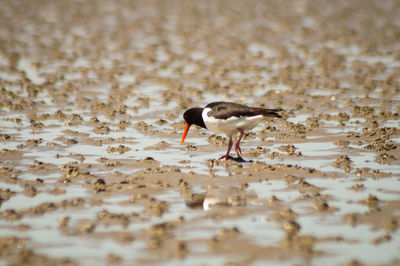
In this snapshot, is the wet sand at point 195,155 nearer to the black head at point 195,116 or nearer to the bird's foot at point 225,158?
the bird's foot at point 225,158

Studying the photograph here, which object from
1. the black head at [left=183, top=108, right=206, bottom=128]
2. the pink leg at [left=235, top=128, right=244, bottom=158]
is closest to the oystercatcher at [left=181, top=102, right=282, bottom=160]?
the pink leg at [left=235, top=128, right=244, bottom=158]

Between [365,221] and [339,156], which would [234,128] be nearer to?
[339,156]

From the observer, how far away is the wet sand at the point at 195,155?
7.38 metres

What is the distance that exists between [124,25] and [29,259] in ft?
91.0

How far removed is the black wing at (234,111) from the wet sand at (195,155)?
3.15 ft

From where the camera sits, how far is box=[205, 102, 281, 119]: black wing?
11.1m

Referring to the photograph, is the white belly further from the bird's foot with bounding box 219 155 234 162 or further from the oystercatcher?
the bird's foot with bounding box 219 155 234 162

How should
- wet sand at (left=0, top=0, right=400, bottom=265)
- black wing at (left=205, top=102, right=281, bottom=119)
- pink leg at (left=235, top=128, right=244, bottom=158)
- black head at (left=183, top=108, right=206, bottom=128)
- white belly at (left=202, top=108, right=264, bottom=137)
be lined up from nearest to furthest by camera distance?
wet sand at (left=0, top=0, right=400, bottom=265) → black wing at (left=205, top=102, right=281, bottom=119) → white belly at (left=202, top=108, right=264, bottom=137) → pink leg at (left=235, top=128, right=244, bottom=158) → black head at (left=183, top=108, right=206, bottom=128)

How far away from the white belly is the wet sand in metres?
0.68

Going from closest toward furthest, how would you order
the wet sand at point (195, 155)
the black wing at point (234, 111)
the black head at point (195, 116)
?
1. the wet sand at point (195, 155)
2. the black wing at point (234, 111)
3. the black head at point (195, 116)

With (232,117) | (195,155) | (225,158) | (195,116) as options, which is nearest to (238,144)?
(225,158)

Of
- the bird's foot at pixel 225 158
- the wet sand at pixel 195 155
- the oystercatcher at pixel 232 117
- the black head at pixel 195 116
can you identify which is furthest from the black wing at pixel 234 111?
the wet sand at pixel 195 155

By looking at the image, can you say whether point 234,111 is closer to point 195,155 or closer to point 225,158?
point 225,158

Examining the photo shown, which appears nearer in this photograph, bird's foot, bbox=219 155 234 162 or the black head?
bird's foot, bbox=219 155 234 162
